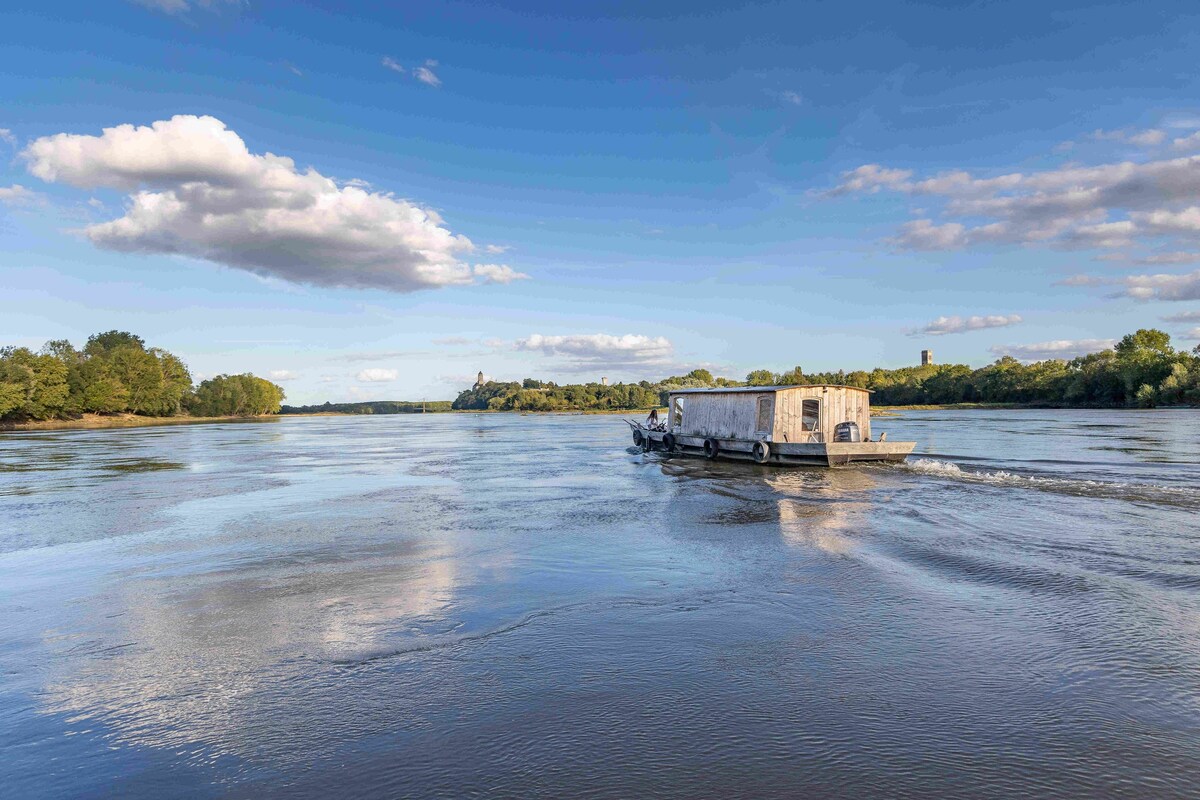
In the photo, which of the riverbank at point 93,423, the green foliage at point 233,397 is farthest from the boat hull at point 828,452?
the green foliage at point 233,397

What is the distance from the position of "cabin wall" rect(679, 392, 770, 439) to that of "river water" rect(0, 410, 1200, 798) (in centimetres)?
1508

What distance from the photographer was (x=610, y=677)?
23.6 feet

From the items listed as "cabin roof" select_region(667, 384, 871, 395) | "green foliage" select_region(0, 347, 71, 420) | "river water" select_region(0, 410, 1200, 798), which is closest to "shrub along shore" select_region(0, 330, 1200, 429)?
"green foliage" select_region(0, 347, 71, 420)

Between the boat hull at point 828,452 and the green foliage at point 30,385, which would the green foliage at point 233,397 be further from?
the boat hull at point 828,452

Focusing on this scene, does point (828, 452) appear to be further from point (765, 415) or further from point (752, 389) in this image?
point (752, 389)

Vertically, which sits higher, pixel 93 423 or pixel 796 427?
pixel 796 427

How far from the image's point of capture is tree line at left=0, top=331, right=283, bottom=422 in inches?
3755

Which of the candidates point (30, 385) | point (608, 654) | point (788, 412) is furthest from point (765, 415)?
point (30, 385)

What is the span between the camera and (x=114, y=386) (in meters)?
111

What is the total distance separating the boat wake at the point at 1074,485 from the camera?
19109 mm

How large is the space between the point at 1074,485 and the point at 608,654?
66.5 feet

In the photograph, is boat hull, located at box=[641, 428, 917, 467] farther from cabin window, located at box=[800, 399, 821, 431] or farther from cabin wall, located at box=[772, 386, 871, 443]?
cabin window, located at box=[800, 399, 821, 431]

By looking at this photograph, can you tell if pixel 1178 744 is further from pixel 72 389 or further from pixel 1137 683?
pixel 72 389

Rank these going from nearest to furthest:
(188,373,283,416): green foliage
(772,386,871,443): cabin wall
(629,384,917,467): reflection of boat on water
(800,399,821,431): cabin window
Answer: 1. (629,384,917,467): reflection of boat on water
2. (772,386,871,443): cabin wall
3. (800,399,821,431): cabin window
4. (188,373,283,416): green foliage
